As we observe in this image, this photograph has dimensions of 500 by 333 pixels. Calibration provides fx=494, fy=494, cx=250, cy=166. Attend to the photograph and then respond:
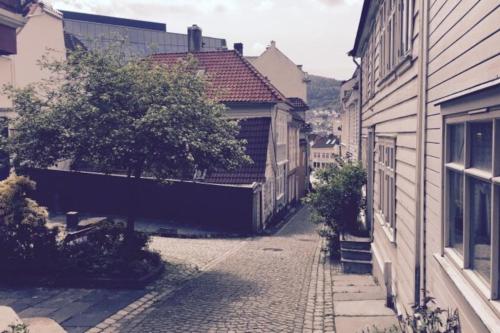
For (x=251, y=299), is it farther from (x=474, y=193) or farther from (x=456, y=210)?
(x=474, y=193)

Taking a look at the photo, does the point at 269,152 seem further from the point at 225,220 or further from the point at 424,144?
the point at 424,144

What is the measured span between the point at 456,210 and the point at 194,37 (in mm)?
31612

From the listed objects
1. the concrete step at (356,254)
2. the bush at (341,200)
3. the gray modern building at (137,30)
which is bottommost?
the concrete step at (356,254)

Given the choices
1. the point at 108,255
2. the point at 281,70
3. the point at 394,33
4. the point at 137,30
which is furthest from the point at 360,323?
the point at 137,30

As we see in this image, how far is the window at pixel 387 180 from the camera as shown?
8.77 meters

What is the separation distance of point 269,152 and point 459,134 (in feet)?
58.6

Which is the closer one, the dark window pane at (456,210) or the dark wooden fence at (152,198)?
the dark window pane at (456,210)

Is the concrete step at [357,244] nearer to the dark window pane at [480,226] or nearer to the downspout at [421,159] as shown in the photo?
the downspout at [421,159]

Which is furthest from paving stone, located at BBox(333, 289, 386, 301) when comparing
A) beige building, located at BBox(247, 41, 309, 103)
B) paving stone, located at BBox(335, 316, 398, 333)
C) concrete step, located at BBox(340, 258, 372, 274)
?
beige building, located at BBox(247, 41, 309, 103)

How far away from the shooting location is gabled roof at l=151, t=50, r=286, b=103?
24.2 metres

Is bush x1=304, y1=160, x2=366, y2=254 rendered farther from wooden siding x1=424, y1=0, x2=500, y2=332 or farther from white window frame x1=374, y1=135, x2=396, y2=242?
wooden siding x1=424, y1=0, x2=500, y2=332

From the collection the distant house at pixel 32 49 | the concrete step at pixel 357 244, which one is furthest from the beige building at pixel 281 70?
the concrete step at pixel 357 244

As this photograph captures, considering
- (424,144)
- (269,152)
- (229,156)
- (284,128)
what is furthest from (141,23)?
(424,144)

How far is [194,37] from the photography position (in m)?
34.4
